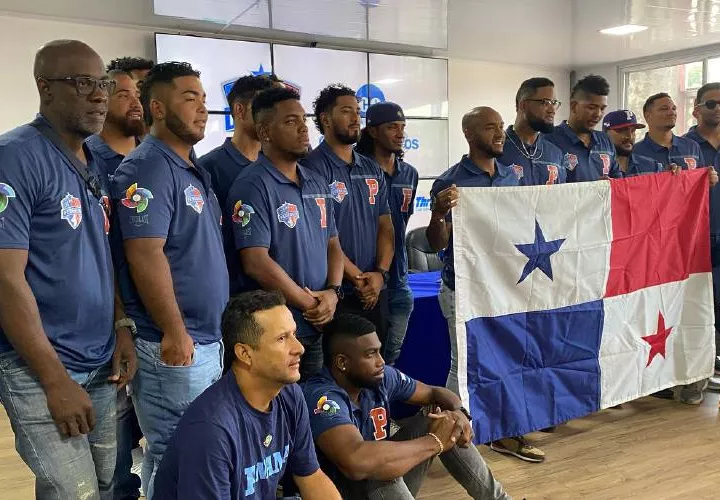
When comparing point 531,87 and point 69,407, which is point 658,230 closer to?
point 531,87

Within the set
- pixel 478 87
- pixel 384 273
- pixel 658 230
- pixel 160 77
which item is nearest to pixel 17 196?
pixel 160 77

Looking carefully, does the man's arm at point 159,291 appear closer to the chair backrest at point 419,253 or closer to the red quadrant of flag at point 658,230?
the red quadrant of flag at point 658,230

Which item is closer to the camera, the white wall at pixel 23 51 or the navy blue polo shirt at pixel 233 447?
the navy blue polo shirt at pixel 233 447

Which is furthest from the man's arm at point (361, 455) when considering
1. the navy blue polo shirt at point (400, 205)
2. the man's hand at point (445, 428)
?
the navy blue polo shirt at point (400, 205)

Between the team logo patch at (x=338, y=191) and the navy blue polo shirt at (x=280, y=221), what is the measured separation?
32 centimetres

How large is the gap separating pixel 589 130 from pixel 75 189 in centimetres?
282

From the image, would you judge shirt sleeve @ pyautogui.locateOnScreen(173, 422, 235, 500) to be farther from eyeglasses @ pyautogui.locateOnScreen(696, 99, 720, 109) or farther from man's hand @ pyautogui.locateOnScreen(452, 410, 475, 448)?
eyeglasses @ pyautogui.locateOnScreen(696, 99, 720, 109)

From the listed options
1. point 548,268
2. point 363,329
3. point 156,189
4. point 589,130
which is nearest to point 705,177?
point 589,130

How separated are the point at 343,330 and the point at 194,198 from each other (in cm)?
66

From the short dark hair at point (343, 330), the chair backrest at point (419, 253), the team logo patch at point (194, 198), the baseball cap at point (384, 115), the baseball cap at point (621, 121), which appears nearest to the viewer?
the team logo patch at point (194, 198)

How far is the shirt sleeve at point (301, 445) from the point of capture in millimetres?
1807

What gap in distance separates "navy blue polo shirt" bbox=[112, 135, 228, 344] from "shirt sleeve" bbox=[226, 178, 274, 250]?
1.03 feet

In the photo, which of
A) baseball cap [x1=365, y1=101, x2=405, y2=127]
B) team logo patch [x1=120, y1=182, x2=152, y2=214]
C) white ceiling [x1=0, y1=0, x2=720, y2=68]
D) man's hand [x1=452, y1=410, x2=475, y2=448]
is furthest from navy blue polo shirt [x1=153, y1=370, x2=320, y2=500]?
white ceiling [x1=0, y1=0, x2=720, y2=68]

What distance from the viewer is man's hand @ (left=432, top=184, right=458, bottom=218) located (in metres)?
2.88
